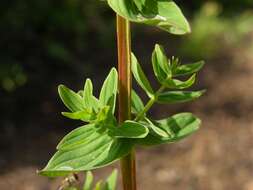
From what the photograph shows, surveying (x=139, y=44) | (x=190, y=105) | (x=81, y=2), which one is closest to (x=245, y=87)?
(x=190, y=105)

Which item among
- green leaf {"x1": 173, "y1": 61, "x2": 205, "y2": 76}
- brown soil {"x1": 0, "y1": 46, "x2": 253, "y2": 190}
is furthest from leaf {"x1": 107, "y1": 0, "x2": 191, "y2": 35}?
brown soil {"x1": 0, "y1": 46, "x2": 253, "y2": 190}

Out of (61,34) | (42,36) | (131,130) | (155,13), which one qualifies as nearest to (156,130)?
(131,130)

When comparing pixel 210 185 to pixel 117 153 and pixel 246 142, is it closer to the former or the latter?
pixel 246 142

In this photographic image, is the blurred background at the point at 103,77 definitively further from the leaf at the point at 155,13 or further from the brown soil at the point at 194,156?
the leaf at the point at 155,13

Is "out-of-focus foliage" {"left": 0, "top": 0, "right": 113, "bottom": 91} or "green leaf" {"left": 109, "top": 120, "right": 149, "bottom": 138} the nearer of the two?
"green leaf" {"left": 109, "top": 120, "right": 149, "bottom": 138}

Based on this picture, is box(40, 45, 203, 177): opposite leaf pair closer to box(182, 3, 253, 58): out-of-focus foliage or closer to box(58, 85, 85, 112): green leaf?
box(58, 85, 85, 112): green leaf

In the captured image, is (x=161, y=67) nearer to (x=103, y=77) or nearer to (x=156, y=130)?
(x=156, y=130)
